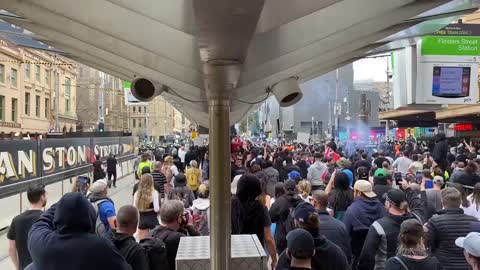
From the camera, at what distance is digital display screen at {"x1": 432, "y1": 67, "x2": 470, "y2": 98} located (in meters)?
17.0

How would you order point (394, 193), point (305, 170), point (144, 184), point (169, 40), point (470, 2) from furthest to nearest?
1. point (305, 170)
2. point (144, 184)
3. point (394, 193)
4. point (470, 2)
5. point (169, 40)

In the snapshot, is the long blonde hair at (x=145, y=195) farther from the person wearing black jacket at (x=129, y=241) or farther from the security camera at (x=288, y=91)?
the person wearing black jacket at (x=129, y=241)

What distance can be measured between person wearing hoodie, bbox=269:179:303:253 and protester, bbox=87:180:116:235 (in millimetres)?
2147

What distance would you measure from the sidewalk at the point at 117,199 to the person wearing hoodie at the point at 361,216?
632 cm

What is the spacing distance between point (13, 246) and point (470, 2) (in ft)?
17.8

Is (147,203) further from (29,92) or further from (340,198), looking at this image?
(29,92)

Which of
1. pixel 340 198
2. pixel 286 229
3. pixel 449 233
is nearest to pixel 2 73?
pixel 340 198

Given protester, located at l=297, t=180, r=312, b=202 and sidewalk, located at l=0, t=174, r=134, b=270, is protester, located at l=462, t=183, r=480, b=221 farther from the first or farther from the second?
sidewalk, located at l=0, t=174, r=134, b=270

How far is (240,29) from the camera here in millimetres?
2656

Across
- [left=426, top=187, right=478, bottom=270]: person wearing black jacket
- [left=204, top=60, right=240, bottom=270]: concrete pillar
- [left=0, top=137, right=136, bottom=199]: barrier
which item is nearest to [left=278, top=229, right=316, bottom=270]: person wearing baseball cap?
[left=204, top=60, right=240, bottom=270]: concrete pillar

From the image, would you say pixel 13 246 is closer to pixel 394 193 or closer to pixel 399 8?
pixel 394 193

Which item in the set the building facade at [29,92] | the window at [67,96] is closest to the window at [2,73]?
the building facade at [29,92]

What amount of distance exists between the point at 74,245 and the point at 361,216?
3.58m

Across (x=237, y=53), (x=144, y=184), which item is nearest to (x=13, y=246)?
(x=144, y=184)
